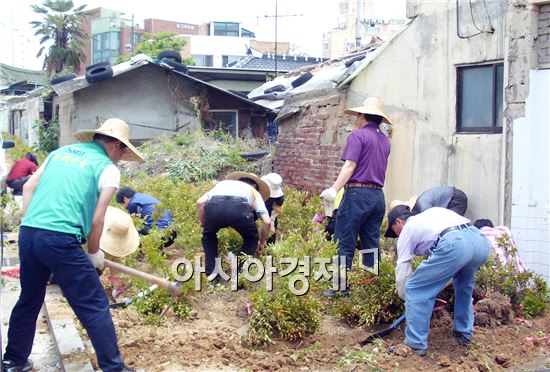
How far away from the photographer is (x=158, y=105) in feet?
66.7

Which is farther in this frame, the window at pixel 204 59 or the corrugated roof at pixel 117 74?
the window at pixel 204 59

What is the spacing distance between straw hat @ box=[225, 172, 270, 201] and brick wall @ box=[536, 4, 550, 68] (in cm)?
326

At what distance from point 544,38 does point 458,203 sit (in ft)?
6.91

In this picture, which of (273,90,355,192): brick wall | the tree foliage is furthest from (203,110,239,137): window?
the tree foliage

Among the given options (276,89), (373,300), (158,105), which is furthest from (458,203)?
(158,105)

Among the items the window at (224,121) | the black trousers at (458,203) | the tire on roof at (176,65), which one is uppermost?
the tire on roof at (176,65)

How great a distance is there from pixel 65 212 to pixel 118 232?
2.11 m

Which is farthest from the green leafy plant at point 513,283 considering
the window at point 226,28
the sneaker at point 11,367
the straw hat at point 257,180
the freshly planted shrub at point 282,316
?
the window at point 226,28

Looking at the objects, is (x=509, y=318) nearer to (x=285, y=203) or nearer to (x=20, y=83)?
(x=285, y=203)

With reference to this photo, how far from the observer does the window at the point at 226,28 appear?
65.4 meters

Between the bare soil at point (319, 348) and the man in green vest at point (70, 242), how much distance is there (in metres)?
0.74

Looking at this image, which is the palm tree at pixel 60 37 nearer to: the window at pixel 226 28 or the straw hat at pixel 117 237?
the window at pixel 226 28

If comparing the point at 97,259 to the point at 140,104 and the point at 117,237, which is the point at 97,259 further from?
the point at 140,104

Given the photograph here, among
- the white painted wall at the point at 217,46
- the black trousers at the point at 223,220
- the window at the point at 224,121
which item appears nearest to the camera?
the black trousers at the point at 223,220
